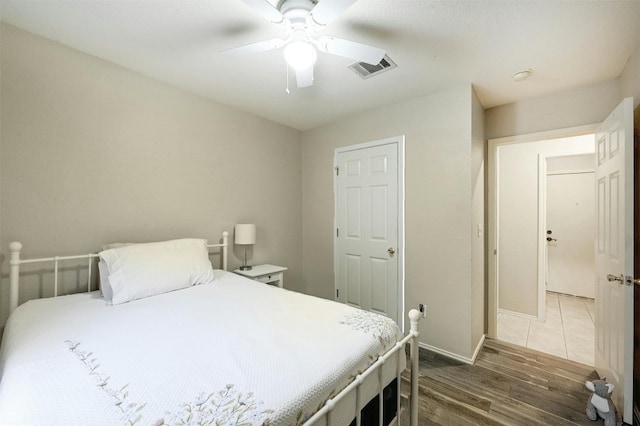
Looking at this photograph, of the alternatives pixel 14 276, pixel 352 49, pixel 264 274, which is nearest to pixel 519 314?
pixel 264 274

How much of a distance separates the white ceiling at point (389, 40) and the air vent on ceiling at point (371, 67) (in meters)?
0.06

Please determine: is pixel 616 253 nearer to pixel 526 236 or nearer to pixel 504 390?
pixel 504 390

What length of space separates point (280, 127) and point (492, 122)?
2419 mm

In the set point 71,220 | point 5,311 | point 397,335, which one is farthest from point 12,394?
point 397,335

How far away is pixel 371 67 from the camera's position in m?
2.07

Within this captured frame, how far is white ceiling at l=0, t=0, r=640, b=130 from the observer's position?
1.47 meters

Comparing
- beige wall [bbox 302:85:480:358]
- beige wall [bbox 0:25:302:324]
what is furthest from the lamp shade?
beige wall [bbox 302:85:480:358]

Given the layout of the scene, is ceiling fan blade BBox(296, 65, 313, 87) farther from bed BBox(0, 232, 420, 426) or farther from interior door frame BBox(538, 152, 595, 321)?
interior door frame BBox(538, 152, 595, 321)

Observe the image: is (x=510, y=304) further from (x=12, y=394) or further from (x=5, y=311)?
(x=5, y=311)

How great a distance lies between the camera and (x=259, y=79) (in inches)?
88.0

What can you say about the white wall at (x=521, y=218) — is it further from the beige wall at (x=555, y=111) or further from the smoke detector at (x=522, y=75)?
the smoke detector at (x=522, y=75)

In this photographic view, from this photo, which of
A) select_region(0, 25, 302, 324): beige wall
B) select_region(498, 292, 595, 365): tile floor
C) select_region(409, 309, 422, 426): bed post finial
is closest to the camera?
select_region(409, 309, 422, 426): bed post finial

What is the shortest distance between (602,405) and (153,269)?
3001 mm

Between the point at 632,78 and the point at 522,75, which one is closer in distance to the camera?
the point at 632,78
